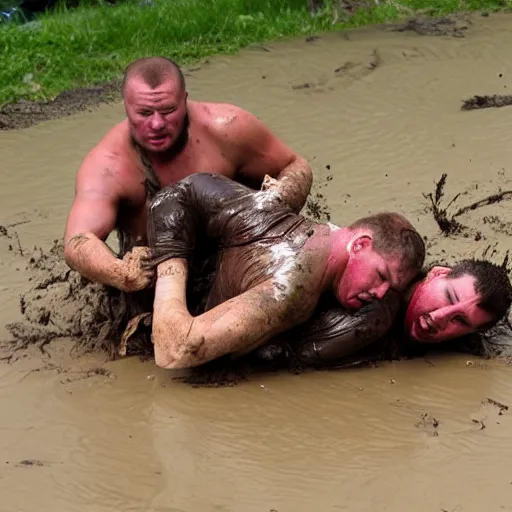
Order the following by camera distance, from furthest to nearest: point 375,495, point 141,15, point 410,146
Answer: point 141,15, point 410,146, point 375,495

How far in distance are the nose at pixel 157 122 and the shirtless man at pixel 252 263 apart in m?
0.28

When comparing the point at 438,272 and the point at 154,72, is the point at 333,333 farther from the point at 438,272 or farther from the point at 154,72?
the point at 154,72

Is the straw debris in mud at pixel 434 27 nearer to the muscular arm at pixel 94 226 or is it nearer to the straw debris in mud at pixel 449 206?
the straw debris in mud at pixel 449 206

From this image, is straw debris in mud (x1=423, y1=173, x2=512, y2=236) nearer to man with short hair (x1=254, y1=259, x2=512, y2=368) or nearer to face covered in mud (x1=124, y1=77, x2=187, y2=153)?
man with short hair (x1=254, y1=259, x2=512, y2=368)

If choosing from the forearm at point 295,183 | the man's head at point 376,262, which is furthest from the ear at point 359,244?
the forearm at point 295,183

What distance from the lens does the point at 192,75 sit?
28.2 ft

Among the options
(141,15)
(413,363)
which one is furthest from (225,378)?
(141,15)

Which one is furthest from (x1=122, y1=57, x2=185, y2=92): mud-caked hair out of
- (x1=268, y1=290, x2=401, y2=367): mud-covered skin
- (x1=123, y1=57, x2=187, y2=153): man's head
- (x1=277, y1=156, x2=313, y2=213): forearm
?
(x1=268, y1=290, x2=401, y2=367): mud-covered skin

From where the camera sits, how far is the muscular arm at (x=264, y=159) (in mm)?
5121

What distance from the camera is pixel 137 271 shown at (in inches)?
183

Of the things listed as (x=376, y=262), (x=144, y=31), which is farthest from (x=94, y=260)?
(x=144, y=31)

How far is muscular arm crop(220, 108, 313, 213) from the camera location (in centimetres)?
512

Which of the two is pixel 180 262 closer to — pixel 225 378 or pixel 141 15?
pixel 225 378

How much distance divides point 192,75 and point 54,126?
4.23ft
